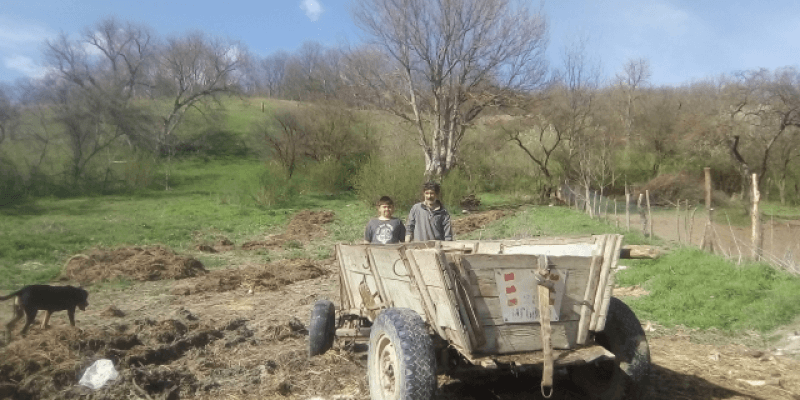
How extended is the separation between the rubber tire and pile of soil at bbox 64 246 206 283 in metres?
6.17

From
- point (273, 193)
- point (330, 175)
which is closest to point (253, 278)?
point (273, 193)

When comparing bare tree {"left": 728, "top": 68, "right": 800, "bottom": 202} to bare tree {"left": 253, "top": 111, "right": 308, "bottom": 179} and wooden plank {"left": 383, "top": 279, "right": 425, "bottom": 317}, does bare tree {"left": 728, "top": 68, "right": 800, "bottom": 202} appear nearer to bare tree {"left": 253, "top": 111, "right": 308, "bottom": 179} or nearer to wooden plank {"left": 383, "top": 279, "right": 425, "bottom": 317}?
bare tree {"left": 253, "top": 111, "right": 308, "bottom": 179}

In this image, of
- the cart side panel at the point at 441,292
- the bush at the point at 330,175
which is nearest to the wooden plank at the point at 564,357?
the cart side panel at the point at 441,292

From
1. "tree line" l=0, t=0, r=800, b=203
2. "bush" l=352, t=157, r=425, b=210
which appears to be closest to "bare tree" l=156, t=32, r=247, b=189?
"tree line" l=0, t=0, r=800, b=203

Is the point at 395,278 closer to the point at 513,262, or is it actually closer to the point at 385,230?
the point at 513,262

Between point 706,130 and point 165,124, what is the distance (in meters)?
Result: 35.2

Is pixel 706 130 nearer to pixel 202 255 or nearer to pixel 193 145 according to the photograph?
pixel 202 255

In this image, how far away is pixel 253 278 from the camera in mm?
10227

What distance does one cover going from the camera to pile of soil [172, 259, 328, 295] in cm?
970

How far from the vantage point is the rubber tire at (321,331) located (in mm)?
5449

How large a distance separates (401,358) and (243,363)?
2662 millimetres

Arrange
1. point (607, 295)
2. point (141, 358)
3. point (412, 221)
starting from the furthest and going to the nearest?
point (412, 221), point (141, 358), point (607, 295)

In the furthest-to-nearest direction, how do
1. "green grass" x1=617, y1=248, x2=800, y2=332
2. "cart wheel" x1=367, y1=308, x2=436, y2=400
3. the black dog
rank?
"green grass" x1=617, y1=248, x2=800, y2=332 → the black dog → "cart wheel" x1=367, y1=308, x2=436, y2=400

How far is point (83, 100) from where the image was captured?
30141 millimetres
